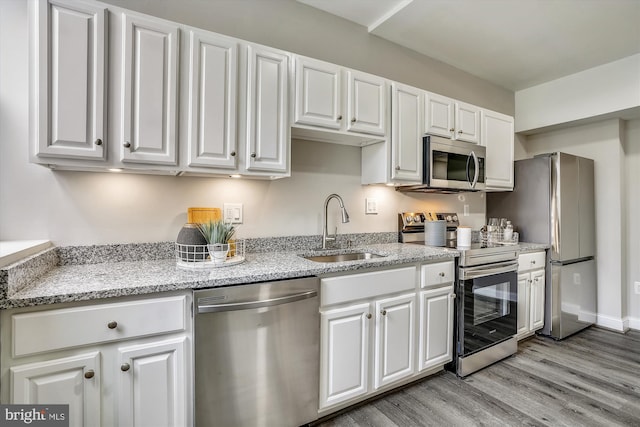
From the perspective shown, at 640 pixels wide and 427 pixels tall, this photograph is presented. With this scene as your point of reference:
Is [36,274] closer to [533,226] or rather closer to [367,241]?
[367,241]

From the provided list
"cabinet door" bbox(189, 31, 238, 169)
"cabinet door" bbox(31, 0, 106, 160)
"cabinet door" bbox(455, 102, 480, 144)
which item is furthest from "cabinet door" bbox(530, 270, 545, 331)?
"cabinet door" bbox(31, 0, 106, 160)

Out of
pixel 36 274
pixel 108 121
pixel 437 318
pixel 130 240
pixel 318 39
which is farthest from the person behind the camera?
pixel 318 39

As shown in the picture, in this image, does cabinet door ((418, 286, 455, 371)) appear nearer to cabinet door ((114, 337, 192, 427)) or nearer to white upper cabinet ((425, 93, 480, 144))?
white upper cabinet ((425, 93, 480, 144))

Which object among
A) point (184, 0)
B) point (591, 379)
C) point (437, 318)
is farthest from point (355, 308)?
point (184, 0)

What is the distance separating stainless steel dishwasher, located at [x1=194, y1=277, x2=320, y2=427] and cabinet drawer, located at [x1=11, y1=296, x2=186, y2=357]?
0.41ft

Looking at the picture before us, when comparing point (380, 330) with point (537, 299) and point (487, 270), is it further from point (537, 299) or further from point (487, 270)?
point (537, 299)

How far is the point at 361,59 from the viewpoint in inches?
99.8

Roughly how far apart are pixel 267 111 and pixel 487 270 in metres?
1.98

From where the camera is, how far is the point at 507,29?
8.18 ft

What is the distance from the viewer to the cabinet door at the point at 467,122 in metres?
2.63

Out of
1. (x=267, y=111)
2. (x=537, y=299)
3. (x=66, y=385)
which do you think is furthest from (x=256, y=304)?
(x=537, y=299)

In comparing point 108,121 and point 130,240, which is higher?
point 108,121

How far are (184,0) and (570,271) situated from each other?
397 centimetres

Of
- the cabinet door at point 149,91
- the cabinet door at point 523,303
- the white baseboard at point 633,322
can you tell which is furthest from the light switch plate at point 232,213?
the white baseboard at point 633,322
